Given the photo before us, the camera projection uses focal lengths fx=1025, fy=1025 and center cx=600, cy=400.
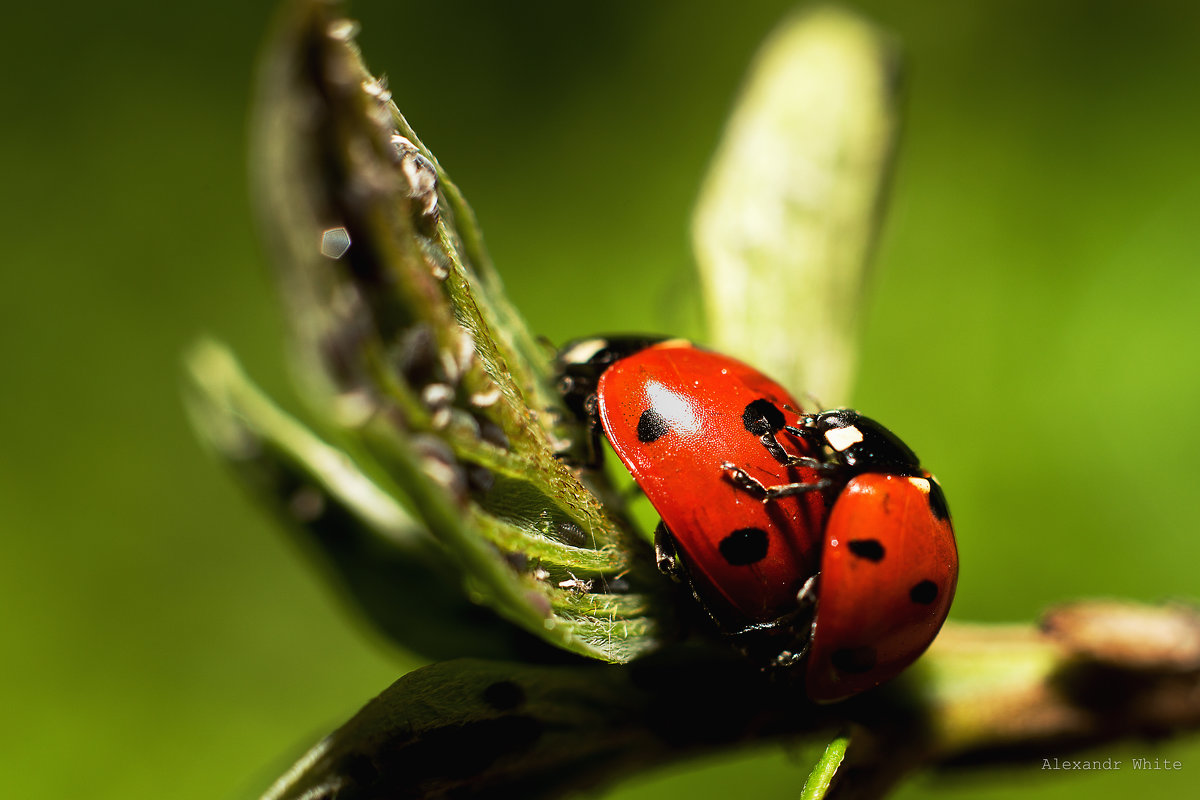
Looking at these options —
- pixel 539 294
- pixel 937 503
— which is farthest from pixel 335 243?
pixel 539 294

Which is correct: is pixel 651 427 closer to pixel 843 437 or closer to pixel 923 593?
pixel 843 437

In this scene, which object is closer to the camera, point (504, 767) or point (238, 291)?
point (504, 767)

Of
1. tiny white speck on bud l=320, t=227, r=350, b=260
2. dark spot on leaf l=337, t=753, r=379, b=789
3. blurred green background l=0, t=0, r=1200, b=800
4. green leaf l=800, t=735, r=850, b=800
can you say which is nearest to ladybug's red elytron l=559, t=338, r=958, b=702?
green leaf l=800, t=735, r=850, b=800

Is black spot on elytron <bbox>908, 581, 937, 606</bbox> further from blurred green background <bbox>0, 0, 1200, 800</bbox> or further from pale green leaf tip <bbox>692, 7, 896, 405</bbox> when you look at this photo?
blurred green background <bbox>0, 0, 1200, 800</bbox>

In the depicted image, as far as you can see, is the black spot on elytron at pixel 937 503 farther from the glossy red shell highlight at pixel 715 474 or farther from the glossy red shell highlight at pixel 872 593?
the glossy red shell highlight at pixel 715 474

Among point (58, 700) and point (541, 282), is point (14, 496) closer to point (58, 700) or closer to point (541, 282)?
point (58, 700)

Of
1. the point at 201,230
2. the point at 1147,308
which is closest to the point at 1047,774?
the point at 1147,308
